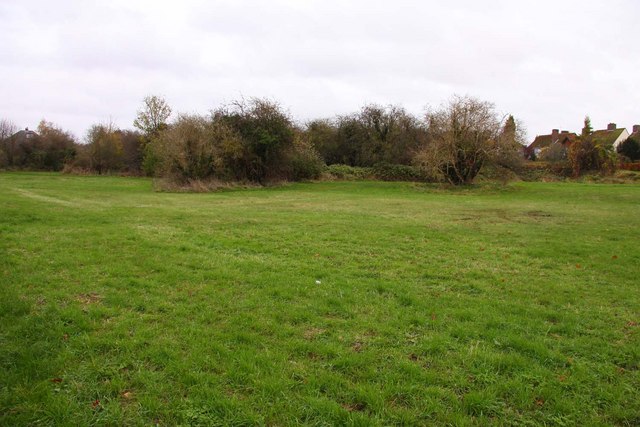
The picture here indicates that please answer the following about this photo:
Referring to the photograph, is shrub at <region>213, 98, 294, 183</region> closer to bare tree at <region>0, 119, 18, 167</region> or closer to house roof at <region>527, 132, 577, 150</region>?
bare tree at <region>0, 119, 18, 167</region>

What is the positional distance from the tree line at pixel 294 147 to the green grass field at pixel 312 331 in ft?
63.5

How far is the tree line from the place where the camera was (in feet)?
95.6

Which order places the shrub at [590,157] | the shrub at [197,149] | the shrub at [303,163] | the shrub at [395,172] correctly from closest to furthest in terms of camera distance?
the shrub at [197,149] < the shrub at [303,163] < the shrub at [395,172] < the shrub at [590,157]

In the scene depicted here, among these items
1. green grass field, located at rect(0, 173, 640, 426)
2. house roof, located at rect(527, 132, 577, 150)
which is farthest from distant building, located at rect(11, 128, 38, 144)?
house roof, located at rect(527, 132, 577, 150)

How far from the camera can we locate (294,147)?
34.5 m

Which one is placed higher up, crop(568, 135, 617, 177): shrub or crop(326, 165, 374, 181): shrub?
crop(568, 135, 617, 177): shrub

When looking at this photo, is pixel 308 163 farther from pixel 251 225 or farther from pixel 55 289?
pixel 55 289

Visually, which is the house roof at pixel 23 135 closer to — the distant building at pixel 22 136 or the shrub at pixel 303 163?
Result: the distant building at pixel 22 136

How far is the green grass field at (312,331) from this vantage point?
3.63 m

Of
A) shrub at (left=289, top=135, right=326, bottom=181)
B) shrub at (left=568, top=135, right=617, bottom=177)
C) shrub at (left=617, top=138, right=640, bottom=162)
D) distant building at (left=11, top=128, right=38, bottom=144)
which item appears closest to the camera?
shrub at (left=289, top=135, right=326, bottom=181)

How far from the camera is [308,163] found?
37312 millimetres

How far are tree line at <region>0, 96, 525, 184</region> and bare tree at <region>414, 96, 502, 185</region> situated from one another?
0.23 ft

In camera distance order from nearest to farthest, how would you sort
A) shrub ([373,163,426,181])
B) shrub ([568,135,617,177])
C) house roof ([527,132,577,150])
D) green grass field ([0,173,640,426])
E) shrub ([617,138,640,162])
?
green grass field ([0,173,640,426]) < shrub ([373,163,426,181]) < shrub ([568,135,617,177]) < shrub ([617,138,640,162]) < house roof ([527,132,577,150])

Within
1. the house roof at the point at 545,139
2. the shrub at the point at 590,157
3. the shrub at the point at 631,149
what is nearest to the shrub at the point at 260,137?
the shrub at the point at 590,157
